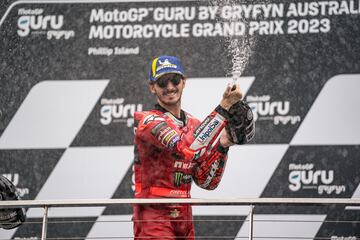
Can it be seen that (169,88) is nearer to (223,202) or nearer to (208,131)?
(208,131)

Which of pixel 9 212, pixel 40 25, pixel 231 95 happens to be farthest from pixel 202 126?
pixel 40 25

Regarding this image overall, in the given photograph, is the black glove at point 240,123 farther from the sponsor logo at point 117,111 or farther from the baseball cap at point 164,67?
the sponsor logo at point 117,111

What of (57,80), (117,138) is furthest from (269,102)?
(57,80)

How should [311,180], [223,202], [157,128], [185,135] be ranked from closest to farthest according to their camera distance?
[223,202] → [185,135] → [157,128] → [311,180]

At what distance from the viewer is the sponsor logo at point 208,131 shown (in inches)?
145

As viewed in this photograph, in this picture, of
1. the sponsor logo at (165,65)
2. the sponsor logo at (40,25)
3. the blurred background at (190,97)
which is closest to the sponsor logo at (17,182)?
the blurred background at (190,97)

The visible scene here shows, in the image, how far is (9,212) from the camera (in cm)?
401

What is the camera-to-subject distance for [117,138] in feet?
17.7

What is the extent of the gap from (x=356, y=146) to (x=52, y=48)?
1.91 m

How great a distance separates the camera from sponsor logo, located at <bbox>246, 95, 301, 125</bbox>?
17.2 ft

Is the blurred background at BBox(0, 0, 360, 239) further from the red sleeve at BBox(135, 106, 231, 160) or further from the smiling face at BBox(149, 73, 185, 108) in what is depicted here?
the red sleeve at BBox(135, 106, 231, 160)

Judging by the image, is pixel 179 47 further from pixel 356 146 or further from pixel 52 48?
pixel 356 146

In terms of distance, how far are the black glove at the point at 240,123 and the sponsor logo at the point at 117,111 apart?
157 centimetres

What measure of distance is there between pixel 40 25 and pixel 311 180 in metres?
1.88
